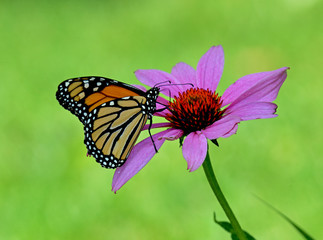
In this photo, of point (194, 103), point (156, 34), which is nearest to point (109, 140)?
point (194, 103)

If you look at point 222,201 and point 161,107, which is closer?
point 222,201

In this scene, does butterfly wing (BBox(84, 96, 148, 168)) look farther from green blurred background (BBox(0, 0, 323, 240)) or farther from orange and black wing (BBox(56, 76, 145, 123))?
green blurred background (BBox(0, 0, 323, 240))

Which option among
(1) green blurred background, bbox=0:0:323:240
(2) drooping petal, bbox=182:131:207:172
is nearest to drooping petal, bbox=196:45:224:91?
(2) drooping petal, bbox=182:131:207:172

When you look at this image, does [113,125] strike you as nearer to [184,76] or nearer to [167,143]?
[184,76]

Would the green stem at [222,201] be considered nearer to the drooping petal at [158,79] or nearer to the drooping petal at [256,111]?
the drooping petal at [256,111]

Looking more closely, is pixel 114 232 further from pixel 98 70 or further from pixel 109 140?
pixel 98 70

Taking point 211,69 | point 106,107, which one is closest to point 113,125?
point 106,107
